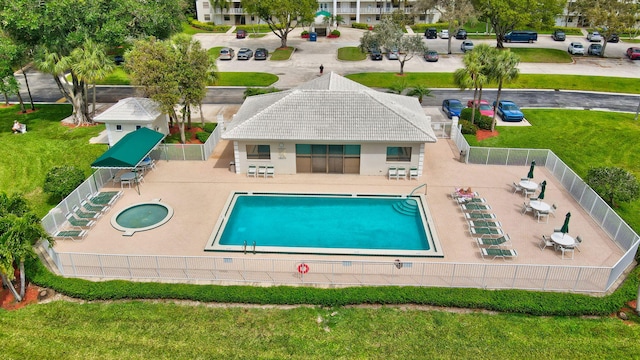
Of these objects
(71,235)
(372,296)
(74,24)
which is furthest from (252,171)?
(74,24)

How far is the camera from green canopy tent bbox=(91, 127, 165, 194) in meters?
27.5

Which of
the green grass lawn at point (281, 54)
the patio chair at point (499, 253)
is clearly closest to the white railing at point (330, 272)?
the patio chair at point (499, 253)

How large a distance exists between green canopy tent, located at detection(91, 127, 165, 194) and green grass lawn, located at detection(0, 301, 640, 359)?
967cm

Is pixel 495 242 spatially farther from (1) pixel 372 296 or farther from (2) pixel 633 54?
(2) pixel 633 54

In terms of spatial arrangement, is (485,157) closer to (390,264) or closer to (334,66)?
(390,264)

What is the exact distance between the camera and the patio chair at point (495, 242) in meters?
23.2

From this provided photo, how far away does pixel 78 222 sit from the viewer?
2502cm

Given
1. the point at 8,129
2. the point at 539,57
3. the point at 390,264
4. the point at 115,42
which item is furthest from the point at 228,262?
the point at 539,57

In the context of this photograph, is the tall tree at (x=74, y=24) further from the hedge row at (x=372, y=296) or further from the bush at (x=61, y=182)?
the hedge row at (x=372, y=296)

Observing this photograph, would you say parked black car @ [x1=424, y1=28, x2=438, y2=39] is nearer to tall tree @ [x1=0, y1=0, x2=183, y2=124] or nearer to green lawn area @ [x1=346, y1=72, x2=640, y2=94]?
green lawn area @ [x1=346, y1=72, x2=640, y2=94]

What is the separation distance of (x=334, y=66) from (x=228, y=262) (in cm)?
4129

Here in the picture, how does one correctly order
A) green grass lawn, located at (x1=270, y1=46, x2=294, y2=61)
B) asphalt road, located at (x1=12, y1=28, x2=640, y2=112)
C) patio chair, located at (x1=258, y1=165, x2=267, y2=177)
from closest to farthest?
patio chair, located at (x1=258, y1=165, x2=267, y2=177)
asphalt road, located at (x1=12, y1=28, x2=640, y2=112)
green grass lawn, located at (x1=270, y1=46, x2=294, y2=61)

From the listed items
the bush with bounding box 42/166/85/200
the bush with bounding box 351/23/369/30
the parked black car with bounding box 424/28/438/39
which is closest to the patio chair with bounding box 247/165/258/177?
the bush with bounding box 42/166/85/200

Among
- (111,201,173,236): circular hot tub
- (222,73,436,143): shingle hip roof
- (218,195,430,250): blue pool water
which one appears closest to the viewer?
(218,195,430,250): blue pool water
